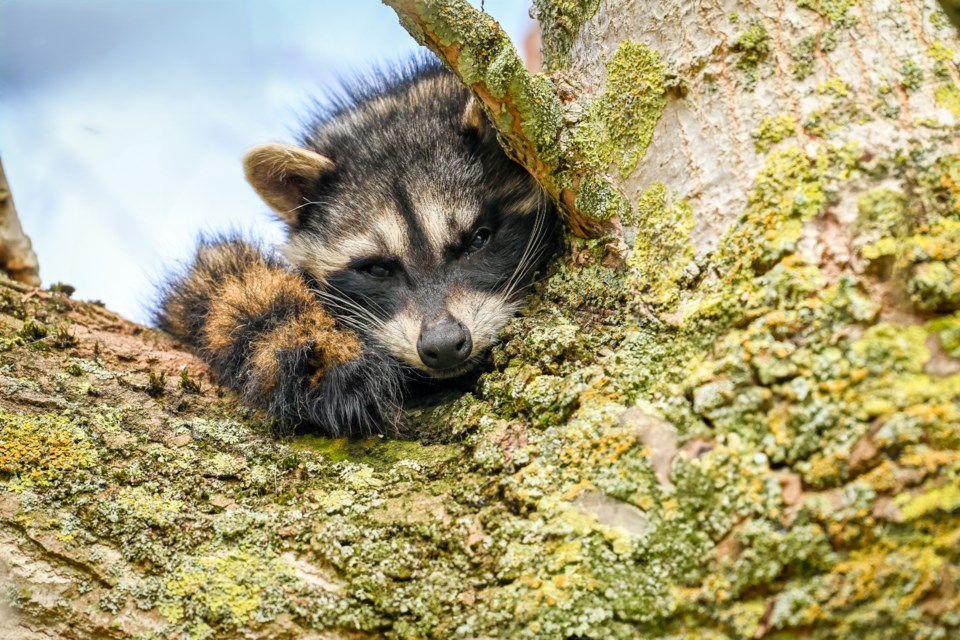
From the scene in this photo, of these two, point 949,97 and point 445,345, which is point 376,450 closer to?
point 445,345

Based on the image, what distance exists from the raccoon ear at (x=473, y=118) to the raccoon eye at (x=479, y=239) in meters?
0.64

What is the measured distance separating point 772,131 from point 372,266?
3.17 meters

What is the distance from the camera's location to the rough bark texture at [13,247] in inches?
209

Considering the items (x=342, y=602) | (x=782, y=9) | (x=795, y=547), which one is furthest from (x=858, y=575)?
(x=782, y=9)

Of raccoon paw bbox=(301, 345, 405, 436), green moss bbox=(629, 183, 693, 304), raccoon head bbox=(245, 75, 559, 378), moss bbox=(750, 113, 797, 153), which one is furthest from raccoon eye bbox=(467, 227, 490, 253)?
moss bbox=(750, 113, 797, 153)

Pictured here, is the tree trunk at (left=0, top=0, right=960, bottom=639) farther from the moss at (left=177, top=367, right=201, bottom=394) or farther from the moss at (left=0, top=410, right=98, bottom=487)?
the moss at (left=177, top=367, right=201, bottom=394)

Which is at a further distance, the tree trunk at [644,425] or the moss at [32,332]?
the moss at [32,332]

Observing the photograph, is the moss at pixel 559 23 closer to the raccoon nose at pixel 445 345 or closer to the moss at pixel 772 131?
the moss at pixel 772 131

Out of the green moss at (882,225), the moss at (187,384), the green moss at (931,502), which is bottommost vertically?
the green moss at (931,502)

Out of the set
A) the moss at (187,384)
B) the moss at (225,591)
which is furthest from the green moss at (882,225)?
the moss at (187,384)

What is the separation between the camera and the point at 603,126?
332cm

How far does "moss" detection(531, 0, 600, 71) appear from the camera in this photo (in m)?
3.56

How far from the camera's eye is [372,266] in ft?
17.6

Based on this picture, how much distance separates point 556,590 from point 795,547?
0.71m
